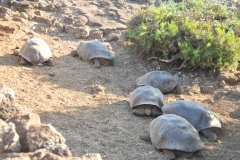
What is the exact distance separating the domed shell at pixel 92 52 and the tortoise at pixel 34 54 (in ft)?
2.58

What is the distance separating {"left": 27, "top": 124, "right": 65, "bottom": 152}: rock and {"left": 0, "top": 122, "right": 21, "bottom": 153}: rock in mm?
102

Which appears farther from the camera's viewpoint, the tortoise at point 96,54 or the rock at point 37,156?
the tortoise at point 96,54

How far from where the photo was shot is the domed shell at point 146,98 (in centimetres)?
567

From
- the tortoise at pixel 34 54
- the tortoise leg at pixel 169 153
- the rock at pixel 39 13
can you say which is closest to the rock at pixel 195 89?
the tortoise leg at pixel 169 153

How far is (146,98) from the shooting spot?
571cm

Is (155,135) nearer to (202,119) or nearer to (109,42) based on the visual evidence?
(202,119)

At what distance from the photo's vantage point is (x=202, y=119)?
5.15 metres

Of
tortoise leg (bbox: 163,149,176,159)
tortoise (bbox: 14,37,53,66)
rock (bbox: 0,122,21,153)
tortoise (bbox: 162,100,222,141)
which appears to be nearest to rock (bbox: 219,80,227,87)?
tortoise (bbox: 162,100,222,141)

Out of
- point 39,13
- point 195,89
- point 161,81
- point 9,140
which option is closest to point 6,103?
point 9,140

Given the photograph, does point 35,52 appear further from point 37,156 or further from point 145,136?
point 37,156

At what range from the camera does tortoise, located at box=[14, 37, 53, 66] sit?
735 cm

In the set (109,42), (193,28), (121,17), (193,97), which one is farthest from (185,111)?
(121,17)

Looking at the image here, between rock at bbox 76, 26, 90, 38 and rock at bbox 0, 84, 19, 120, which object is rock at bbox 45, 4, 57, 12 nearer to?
rock at bbox 76, 26, 90, 38

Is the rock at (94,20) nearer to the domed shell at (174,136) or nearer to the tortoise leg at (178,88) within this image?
the tortoise leg at (178,88)
